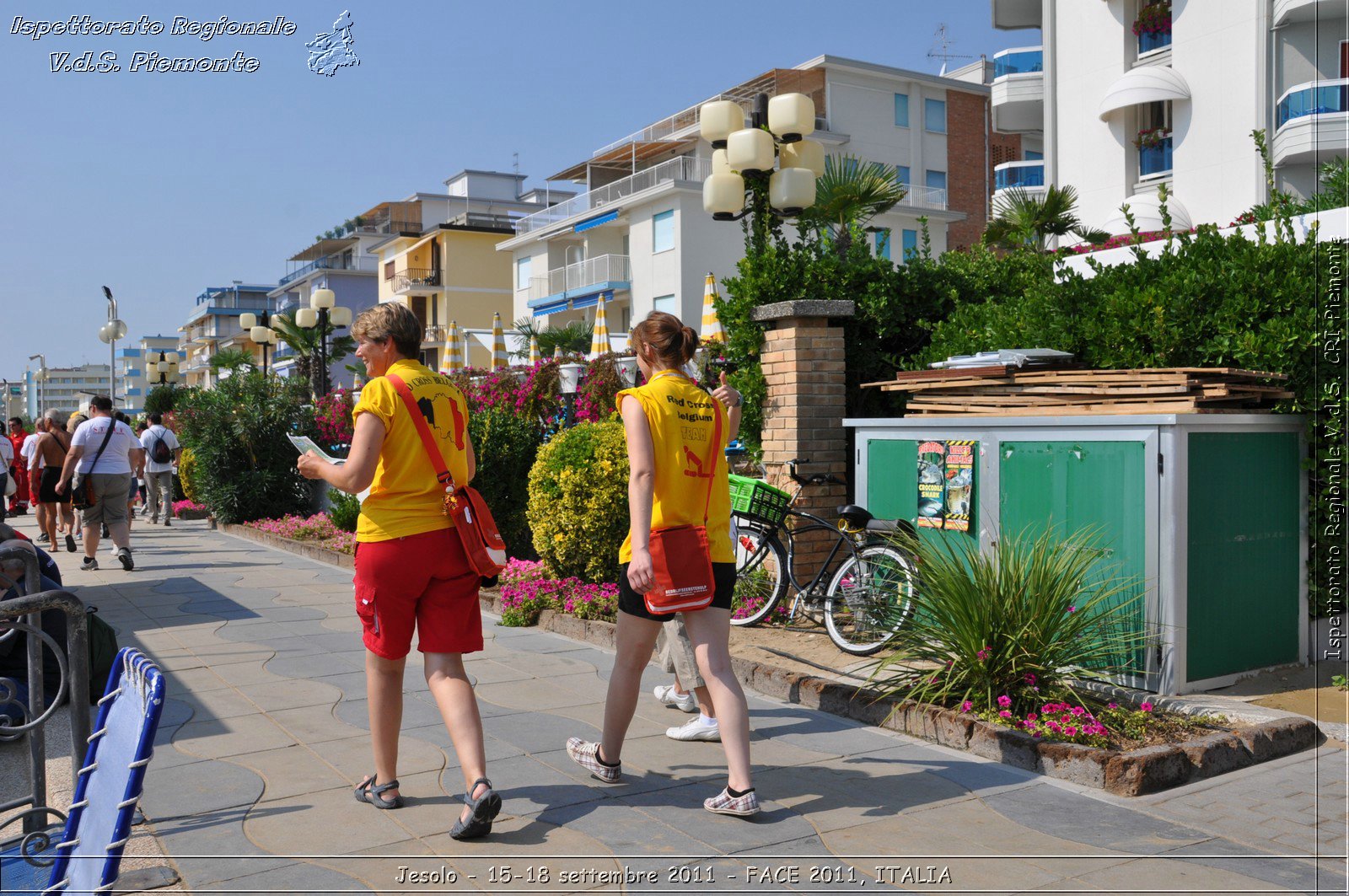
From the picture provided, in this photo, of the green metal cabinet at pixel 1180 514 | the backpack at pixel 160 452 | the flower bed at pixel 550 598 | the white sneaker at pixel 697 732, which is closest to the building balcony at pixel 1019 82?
the backpack at pixel 160 452

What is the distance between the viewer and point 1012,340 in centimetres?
793

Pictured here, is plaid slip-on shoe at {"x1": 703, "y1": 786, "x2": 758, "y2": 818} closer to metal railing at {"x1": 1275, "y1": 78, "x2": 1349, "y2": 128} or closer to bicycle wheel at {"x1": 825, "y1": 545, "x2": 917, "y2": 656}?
bicycle wheel at {"x1": 825, "y1": 545, "x2": 917, "y2": 656}

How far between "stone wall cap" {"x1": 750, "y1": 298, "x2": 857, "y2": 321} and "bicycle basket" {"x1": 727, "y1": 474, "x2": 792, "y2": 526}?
145 cm

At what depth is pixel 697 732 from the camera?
5.15 meters

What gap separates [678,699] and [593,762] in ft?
4.07

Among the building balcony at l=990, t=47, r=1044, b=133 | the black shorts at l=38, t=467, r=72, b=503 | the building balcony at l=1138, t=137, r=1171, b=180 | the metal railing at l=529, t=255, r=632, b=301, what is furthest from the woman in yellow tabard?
the metal railing at l=529, t=255, r=632, b=301

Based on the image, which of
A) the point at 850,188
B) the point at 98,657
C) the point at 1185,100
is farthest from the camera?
the point at 1185,100

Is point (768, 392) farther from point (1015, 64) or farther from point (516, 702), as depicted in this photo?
point (1015, 64)

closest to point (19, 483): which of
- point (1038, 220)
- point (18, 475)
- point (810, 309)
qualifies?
point (18, 475)

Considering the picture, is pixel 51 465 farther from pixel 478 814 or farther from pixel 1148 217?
pixel 1148 217

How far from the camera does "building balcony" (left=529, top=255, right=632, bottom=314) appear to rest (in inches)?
1677

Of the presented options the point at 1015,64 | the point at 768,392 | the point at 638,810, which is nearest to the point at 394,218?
the point at 1015,64

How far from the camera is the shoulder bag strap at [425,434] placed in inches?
159

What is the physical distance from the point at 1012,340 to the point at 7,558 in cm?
650
